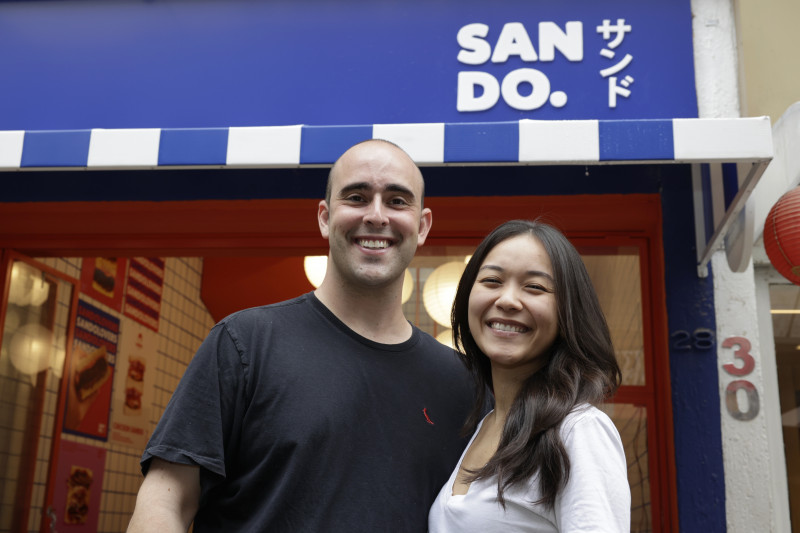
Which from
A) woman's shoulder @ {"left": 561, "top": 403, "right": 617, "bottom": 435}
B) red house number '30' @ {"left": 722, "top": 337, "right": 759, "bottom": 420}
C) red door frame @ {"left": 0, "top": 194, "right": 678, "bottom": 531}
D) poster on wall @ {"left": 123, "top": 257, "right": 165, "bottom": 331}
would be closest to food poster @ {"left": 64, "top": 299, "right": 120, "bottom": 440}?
poster on wall @ {"left": 123, "top": 257, "right": 165, "bottom": 331}

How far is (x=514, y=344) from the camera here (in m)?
1.85

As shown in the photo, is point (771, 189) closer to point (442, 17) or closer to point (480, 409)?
point (442, 17)

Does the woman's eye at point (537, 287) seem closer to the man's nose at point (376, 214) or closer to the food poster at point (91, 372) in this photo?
the man's nose at point (376, 214)

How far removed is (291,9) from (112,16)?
817 mm

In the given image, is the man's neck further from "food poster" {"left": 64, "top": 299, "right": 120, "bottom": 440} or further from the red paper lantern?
"food poster" {"left": 64, "top": 299, "right": 120, "bottom": 440}

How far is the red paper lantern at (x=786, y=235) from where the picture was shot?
2.76 meters

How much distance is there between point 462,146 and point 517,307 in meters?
1.12

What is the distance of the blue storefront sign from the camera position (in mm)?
3494

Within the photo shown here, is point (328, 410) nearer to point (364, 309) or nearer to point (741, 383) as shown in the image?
point (364, 309)

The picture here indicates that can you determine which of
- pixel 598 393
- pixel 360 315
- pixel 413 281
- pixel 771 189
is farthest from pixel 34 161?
pixel 771 189

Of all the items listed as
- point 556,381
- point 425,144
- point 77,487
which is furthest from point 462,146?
point 77,487

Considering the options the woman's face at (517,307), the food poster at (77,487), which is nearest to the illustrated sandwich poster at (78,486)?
the food poster at (77,487)

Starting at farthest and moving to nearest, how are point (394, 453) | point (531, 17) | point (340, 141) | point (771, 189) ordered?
1. point (531, 17)
2. point (771, 189)
3. point (340, 141)
4. point (394, 453)

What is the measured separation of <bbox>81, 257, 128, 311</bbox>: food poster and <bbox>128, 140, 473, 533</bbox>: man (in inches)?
139
